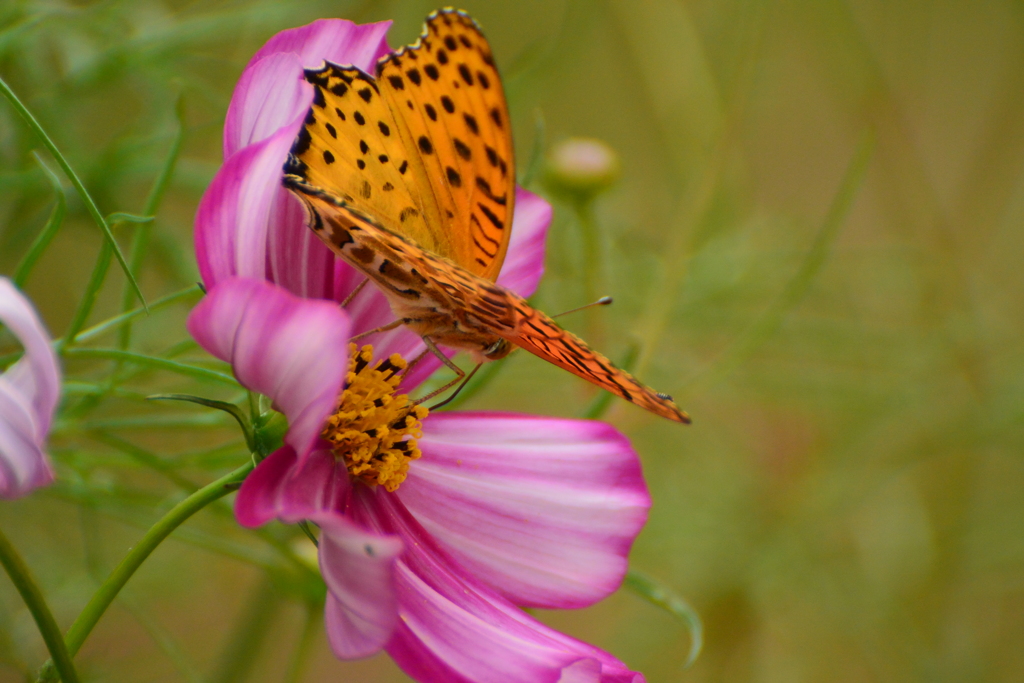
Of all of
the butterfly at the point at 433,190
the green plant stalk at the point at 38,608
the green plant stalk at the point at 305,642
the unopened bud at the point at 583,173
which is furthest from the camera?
the unopened bud at the point at 583,173

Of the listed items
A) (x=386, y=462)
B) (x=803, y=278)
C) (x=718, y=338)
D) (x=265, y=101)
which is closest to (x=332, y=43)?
(x=265, y=101)

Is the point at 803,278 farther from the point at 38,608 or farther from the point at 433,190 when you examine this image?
the point at 38,608

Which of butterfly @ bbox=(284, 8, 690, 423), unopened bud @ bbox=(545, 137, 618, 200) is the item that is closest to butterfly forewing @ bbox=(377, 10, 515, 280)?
butterfly @ bbox=(284, 8, 690, 423)

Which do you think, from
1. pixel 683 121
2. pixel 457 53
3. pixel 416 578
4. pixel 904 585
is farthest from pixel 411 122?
pixel 904 585

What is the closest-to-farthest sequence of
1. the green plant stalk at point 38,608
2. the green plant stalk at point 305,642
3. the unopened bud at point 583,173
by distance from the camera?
the green plant stalk at point 38,608, the green plant stalk at point 305,642, the unopened bud at point 583,173

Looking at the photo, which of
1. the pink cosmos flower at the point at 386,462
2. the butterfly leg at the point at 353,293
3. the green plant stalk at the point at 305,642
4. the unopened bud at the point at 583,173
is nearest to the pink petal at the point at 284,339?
the pink cosmos flower at the point at 386,462

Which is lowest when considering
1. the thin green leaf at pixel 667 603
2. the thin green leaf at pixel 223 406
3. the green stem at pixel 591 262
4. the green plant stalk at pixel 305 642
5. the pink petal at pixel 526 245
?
the green plant stalk at pixel 305 642

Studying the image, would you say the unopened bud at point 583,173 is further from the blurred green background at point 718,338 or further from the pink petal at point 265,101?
the pink petal at point 265,101
